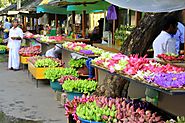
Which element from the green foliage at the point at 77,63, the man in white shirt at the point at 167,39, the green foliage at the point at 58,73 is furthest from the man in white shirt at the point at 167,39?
the green foliage at the point at 77,63

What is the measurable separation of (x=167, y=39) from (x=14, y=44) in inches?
350

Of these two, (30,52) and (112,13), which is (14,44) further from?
(112,13)

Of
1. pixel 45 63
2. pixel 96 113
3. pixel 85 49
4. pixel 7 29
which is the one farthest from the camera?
pixel 7 29

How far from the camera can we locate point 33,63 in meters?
11.8

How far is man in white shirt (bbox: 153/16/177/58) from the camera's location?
285 inches

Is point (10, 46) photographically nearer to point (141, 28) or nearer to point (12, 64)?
point (12, 64)

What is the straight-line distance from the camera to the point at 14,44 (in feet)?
49.1

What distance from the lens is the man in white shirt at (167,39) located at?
7.25 metres

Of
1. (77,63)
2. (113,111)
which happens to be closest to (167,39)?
(113,111)

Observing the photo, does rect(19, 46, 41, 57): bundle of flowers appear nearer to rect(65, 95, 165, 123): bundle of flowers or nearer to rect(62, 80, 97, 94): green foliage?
rect(62, 80, 97, 94): green foliage

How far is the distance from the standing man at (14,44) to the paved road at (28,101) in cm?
178

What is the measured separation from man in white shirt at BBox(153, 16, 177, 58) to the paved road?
7.65 feet

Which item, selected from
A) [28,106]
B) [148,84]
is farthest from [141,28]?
[28,106]

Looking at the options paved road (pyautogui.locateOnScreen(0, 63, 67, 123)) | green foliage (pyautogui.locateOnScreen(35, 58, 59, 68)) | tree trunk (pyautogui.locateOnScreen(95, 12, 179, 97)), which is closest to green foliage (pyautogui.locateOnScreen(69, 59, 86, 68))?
green foliage (pyautogui.locateOnScreen(35, 58, 59, 68))
